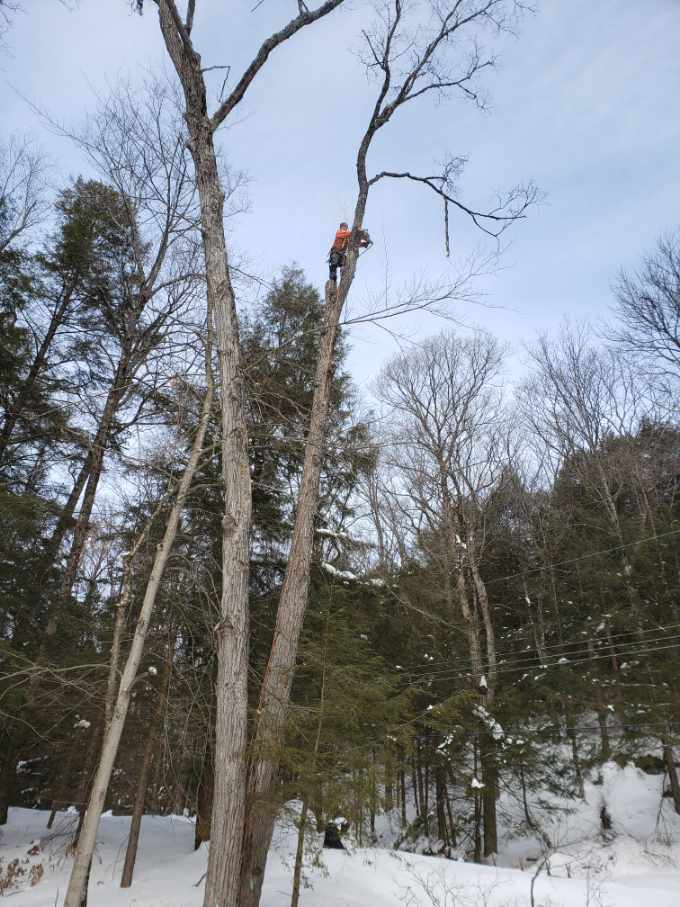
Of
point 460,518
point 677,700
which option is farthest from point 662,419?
point 677,700

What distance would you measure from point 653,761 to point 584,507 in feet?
26.2

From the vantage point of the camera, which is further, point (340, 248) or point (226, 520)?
point (340, 248)

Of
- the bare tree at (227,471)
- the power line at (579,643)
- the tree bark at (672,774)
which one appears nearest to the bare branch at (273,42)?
the bare tree at (227,471)

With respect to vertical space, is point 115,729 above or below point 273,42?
below

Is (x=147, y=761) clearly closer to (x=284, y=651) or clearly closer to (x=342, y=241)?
(x=284, y=651)

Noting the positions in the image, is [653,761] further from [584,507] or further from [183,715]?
[183,715]

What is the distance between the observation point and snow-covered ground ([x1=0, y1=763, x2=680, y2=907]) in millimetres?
7945

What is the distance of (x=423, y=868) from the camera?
372 inches

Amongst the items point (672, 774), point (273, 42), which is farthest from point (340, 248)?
point (672, 774)

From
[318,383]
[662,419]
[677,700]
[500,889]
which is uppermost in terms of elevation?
[662,419]

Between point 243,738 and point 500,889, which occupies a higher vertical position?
point 243,738

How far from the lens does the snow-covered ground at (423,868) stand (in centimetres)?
795

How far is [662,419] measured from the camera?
1772 cm

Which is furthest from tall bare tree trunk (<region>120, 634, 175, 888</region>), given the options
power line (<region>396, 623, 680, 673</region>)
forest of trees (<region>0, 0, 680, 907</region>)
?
power line (<region>396, 623, 680, 673</region>)
